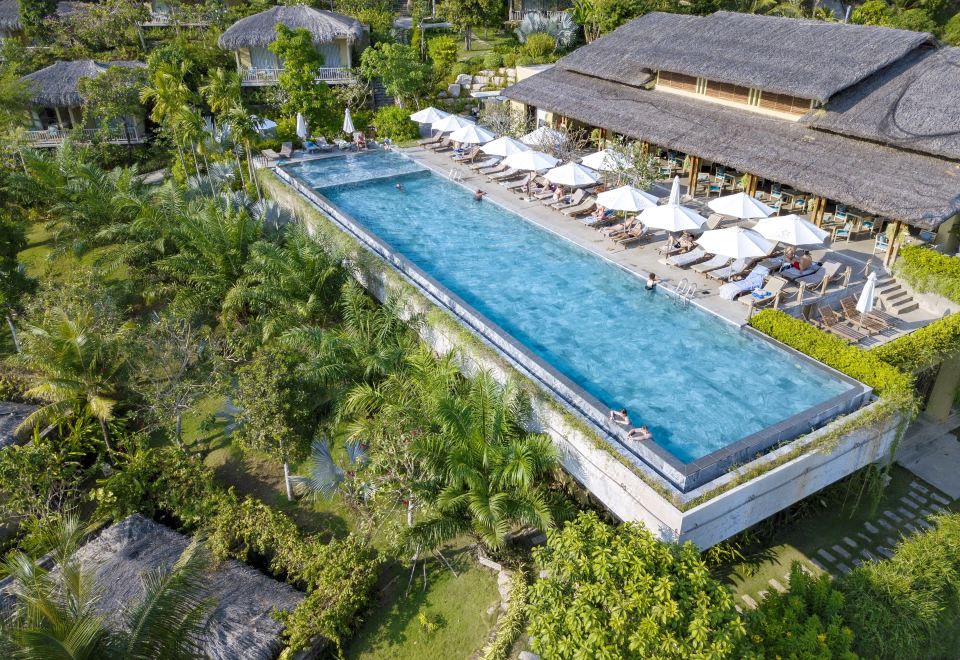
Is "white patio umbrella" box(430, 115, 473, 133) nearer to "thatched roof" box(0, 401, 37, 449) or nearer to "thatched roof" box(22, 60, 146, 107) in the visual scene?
"thatched roof" box(0, 401, 37, 449)

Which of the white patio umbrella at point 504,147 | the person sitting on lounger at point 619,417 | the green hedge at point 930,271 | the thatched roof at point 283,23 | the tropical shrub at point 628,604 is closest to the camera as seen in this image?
the tropical shrub at point 628,604

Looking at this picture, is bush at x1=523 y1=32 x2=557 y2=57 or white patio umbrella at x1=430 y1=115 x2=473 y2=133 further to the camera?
bush at x1=523 y1=32 x2=557 y2=57

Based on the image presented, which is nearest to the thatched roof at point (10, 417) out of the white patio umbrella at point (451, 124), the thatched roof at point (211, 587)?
the thatched roof at point (211, 587)

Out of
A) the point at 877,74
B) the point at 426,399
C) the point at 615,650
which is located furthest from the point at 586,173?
the point at 615,650

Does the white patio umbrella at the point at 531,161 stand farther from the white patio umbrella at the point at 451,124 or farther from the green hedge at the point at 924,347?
the green hedge at the point at 924,347

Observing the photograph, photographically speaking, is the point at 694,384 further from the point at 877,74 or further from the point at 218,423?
the point at 877,74

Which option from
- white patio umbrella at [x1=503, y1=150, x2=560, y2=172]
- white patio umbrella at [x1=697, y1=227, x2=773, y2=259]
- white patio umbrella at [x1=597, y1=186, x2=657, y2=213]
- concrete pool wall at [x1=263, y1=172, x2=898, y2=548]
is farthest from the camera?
white patio umbrella at [x1=503, y1=150, x2=560, y2=172]

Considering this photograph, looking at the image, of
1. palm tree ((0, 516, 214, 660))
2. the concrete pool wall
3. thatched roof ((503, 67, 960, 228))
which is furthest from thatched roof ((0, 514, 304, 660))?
thatched roof ((503, 67, 960, 228))

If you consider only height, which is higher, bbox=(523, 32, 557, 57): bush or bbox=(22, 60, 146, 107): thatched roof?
bbox=(523, 32, 557, 57): bush
